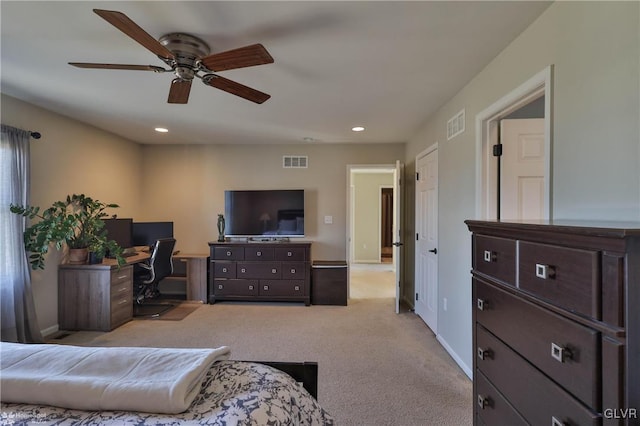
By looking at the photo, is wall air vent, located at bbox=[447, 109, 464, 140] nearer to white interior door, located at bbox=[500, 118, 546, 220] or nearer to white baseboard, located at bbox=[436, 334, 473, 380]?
white interior door, located at bbox=[500, 118, 546, 220]

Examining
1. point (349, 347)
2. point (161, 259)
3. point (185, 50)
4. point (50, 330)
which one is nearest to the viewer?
point (185, 50)

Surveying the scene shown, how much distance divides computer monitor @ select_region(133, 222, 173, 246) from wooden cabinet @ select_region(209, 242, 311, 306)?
0.98 m

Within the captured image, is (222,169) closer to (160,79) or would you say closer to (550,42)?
(160,79)

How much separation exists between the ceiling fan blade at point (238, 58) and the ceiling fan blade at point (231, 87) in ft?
0.44

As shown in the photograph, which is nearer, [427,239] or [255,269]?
[427,239]

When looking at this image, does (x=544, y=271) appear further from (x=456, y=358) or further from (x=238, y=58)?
(x=456, y=358)

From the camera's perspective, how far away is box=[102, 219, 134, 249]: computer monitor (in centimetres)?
392

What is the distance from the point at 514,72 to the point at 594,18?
60cm

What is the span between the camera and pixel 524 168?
7.30 ft

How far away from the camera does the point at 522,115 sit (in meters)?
2.58

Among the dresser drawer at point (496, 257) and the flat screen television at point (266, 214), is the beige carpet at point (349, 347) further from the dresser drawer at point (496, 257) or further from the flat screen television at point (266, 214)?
the dresser drawer at point (496, 257)

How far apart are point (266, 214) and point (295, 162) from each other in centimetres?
99

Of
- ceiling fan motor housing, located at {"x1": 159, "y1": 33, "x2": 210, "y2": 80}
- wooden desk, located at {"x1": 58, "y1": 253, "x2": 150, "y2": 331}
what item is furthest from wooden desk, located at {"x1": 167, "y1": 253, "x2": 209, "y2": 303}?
ceiling fan motor housing, located at {"x1": 159, "y1": 33, "x2": 210, "y2": 80}

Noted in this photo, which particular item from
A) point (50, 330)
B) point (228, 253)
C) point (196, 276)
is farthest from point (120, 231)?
point (228, 253)
